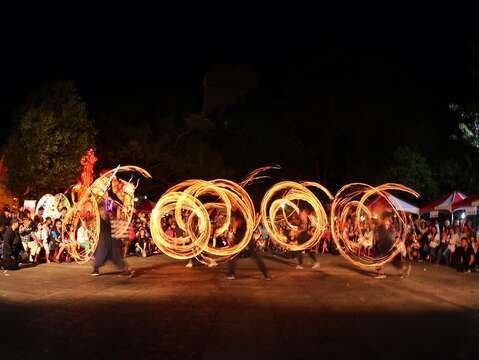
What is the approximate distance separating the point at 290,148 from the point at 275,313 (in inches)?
1345

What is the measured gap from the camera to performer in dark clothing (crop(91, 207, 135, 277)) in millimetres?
14102

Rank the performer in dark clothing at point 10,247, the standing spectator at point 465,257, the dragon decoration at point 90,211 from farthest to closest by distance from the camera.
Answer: the standing spectator at point 465,257, the dragon decoration at point 90,211, the performer in dark clothing at point 10,247

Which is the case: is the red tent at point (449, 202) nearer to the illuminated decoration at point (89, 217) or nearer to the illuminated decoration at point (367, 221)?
the illuminated decoration at point (367, 221)

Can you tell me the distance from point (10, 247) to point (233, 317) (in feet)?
27.7

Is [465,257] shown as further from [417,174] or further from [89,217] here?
[417,174]

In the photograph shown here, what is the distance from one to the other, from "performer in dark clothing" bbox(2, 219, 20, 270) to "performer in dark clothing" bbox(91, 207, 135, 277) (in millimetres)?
2350

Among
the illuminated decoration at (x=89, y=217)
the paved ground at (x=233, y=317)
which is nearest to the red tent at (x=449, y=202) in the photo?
the paved ground at (x=233, y=317)

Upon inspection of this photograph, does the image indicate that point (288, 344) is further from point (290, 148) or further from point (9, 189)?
point (290, 148)

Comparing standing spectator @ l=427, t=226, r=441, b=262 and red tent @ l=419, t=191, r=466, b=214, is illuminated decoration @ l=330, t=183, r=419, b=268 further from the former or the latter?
red tent @ l=419, t=191, r=466, b=214

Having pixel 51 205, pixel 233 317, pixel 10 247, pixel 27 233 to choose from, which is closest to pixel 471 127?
pixel 51 205

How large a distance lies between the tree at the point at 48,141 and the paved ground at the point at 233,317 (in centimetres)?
961

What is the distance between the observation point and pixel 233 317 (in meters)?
8.83

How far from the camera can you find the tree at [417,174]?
1238 inches

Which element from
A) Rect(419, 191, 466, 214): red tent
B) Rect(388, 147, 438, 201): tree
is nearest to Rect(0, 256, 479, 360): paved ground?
Rect(419, 191, 466, 214): red tent
